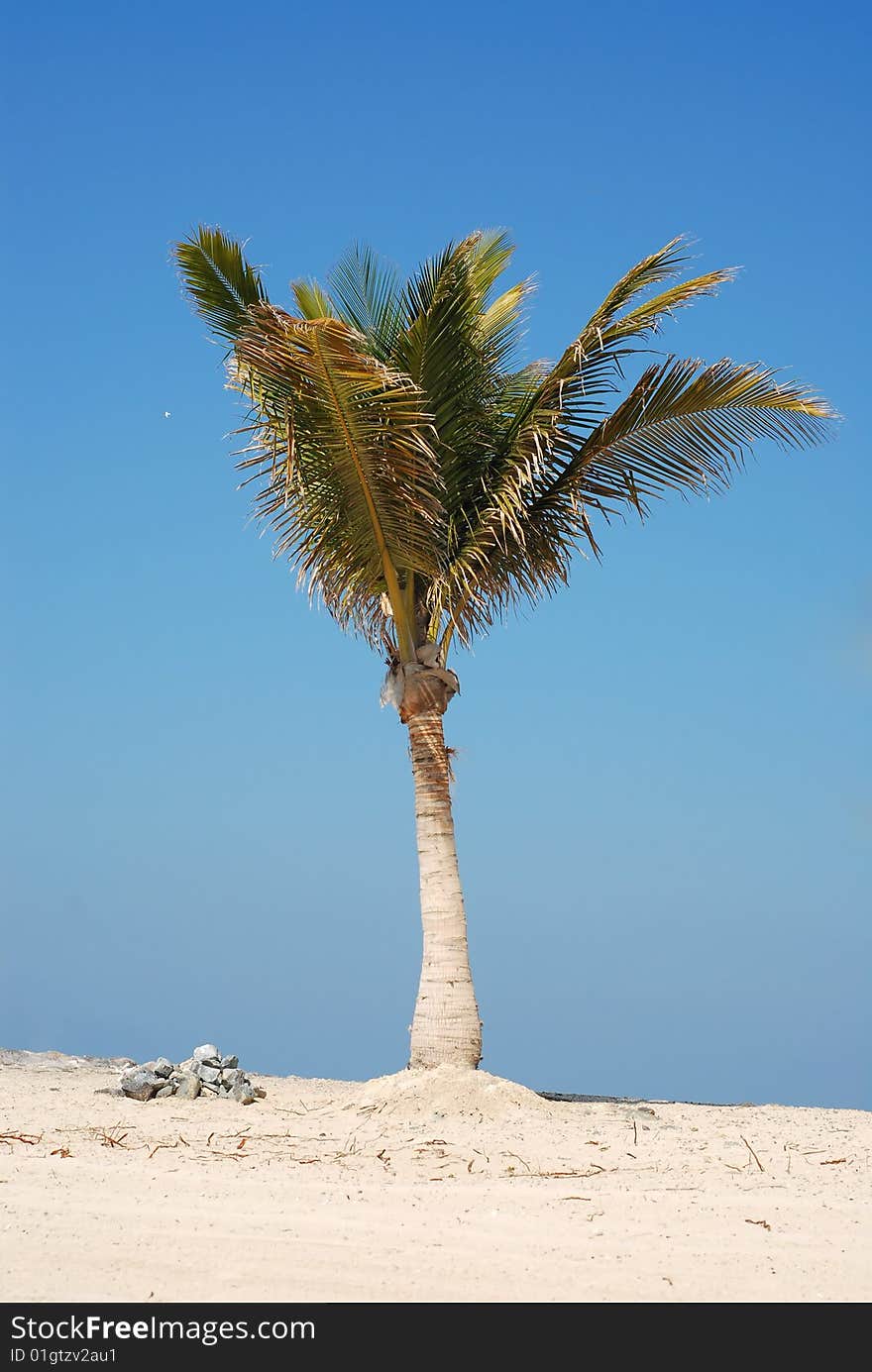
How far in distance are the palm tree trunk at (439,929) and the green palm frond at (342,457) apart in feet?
3.40

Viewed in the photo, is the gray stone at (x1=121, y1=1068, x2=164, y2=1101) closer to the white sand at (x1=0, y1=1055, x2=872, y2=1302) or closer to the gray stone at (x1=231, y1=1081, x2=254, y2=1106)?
the white sand at (x1=0, y1=1055, x2=872, y2=1302)

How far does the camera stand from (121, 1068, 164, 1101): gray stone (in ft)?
31.4

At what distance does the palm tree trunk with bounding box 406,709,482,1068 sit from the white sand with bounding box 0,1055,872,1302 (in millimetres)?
379

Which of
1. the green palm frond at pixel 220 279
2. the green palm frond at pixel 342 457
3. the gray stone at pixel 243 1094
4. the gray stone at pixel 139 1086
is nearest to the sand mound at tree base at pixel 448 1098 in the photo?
the gray stone at pixel 243 1094

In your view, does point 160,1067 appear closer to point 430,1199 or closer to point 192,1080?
point 192,1080

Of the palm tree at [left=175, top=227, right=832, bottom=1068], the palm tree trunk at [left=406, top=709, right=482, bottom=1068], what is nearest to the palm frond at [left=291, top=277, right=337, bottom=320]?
the palm tree at [left=175, top=227, right=832, bottom=1068]

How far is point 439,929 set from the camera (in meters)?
9.45

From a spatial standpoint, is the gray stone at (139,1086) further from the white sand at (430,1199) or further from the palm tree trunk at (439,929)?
the palm tree trunk at (439,929)

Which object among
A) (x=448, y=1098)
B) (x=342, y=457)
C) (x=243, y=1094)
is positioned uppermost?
(x=342, y=457)

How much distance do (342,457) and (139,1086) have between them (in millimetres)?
5362

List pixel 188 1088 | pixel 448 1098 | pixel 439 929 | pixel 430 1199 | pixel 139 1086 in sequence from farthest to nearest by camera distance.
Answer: pixel 188 1088, pixel 139 1086, pixel 439 929, pixel 448 1098, pixel 430 1199

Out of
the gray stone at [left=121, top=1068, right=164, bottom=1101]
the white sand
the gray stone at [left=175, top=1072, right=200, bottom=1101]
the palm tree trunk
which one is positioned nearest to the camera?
the white sand

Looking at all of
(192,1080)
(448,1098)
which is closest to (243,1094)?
(192,1080)
